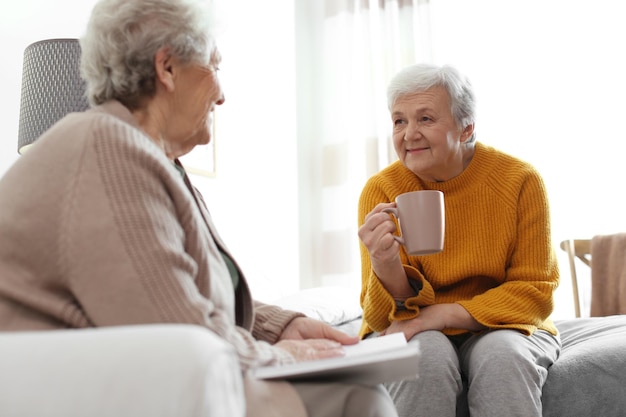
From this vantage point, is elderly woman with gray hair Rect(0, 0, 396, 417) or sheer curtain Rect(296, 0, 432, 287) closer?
elderly woman with gray hair Rect(0, 0, 396, 417)

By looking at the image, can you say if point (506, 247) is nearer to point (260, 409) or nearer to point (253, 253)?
A: point (260, 409)

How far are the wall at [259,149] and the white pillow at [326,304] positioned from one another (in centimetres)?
48

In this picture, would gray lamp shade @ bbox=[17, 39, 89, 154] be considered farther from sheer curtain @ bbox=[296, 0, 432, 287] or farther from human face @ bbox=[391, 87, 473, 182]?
sheer curtain @ bbox=[296, 0, 432, 287]

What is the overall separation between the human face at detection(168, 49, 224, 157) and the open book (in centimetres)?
50

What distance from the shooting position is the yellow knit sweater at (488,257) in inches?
65.3

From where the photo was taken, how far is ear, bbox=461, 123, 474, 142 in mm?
Result: 1895

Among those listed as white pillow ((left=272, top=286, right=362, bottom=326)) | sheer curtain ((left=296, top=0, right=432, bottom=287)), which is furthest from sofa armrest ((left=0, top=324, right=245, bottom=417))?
sheer curtain ((left=296, top=0, right=432, bottom=287))

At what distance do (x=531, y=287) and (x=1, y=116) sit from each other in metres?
1.61

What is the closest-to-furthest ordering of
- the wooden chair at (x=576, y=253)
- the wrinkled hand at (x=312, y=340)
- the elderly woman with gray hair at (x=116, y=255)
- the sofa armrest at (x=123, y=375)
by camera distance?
the sofa armrest at (x=123, y=375) < the elderly woman with gray hair at (x=116, y=255) < the wrinkled hand at (x=312, y=340) < the wooden chair at (x=576, y=253)

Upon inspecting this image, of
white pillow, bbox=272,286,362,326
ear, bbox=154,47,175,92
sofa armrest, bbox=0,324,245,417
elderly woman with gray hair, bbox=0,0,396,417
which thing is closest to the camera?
sofa armrest, bbox=0,324,245,417

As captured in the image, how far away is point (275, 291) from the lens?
340 centimetres

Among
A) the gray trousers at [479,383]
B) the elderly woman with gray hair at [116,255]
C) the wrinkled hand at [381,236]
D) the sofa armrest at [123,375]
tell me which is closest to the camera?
the sofa armrest at [123,375]

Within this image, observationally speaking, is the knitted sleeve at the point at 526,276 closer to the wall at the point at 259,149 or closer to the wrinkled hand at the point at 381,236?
the wrinkled hand at the point at 381,236

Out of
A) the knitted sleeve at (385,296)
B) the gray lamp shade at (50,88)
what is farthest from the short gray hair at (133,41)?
the knitted sleeve at (385,296)
